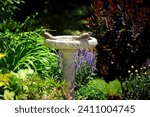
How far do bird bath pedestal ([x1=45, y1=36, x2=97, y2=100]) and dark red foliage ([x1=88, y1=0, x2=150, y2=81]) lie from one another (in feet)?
2.14

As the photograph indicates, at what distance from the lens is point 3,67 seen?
639cm

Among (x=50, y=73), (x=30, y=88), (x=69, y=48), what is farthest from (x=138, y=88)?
(x=30, y=88)

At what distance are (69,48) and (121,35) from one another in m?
1.16

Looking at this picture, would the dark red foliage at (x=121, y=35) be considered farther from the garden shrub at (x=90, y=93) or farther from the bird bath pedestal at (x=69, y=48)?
the bird bath pedestal at (x=69, y=48)

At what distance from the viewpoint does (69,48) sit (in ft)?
18.4

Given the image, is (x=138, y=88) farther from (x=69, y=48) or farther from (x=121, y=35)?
(x=69, y=48)

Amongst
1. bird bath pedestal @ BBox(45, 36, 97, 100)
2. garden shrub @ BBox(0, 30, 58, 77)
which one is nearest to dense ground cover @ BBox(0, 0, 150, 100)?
garden shrub @ BBox(0, 30, 58, 77)

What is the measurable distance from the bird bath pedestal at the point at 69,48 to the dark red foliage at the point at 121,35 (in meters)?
0.65

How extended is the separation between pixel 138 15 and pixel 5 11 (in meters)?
2.33

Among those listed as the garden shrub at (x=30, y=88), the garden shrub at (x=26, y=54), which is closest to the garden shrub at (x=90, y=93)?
the garden shrub at (x=26, y=54)

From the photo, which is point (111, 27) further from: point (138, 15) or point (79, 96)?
point (79, 96)

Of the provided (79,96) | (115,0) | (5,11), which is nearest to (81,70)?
(79,96)

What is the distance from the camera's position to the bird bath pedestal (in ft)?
18.3

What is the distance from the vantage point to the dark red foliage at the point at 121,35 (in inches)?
253
